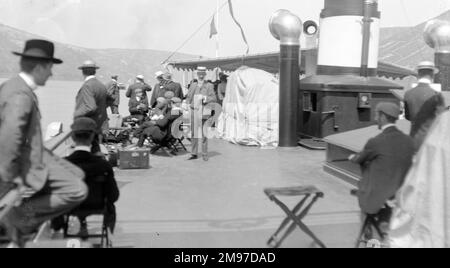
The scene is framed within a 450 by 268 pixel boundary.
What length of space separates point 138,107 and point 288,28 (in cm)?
442

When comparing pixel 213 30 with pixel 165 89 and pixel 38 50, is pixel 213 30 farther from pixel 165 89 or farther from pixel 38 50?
pixel 38 50

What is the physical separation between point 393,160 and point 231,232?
1.96 meters

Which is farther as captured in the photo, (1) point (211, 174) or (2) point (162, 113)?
(2) point (162, 113)

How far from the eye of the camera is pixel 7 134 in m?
3.36

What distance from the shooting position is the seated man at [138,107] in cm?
1290

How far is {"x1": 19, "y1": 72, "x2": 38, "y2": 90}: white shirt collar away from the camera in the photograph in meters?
3.63

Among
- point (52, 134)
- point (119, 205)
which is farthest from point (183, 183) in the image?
point (52, 134)

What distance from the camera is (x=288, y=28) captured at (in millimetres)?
11523

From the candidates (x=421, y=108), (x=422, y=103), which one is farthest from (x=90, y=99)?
(x=422, y=103)

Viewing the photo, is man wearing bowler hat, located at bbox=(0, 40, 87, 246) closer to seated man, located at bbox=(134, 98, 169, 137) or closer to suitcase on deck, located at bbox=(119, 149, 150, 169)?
suitcase on deck, located at bbox=(119, 149, 150, 169)

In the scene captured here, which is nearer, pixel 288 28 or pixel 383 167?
pixel 383 167

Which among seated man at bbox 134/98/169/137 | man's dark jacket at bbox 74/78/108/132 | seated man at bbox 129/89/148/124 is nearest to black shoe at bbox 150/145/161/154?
seated man at bbox 134/98/169/137

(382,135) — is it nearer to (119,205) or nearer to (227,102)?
(119,205)

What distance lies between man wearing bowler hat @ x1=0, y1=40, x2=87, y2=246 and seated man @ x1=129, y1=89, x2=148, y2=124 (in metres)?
9.12
